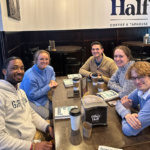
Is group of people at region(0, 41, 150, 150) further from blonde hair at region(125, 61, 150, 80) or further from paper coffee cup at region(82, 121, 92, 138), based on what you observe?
paper coffee cup at region(82, 121, 92, 138)

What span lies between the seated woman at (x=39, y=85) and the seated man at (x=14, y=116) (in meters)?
0.59

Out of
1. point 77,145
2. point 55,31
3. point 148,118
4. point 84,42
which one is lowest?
point 77,145

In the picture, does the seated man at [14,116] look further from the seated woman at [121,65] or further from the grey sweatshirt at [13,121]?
the seated woman at [121,65]

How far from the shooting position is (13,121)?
1196 mm

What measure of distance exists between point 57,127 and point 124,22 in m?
4.93

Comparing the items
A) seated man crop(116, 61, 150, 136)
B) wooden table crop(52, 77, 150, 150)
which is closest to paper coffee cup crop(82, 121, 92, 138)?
wooden table crop(52, 77, 150, 150)

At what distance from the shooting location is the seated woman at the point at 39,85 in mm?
1993

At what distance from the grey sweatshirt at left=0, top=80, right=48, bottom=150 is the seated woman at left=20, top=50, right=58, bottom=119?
0.62m

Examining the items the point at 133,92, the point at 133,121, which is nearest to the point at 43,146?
the point at 133,121

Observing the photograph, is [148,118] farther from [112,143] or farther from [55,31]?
[55,31]

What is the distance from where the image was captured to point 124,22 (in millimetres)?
5238

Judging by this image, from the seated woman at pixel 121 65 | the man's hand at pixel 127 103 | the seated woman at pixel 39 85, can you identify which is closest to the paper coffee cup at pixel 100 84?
the seated woman at pixel 121 65

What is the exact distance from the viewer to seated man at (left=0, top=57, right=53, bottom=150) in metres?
1.09

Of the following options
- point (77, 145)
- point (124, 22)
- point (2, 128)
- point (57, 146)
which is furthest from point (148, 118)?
point (124, 22)
